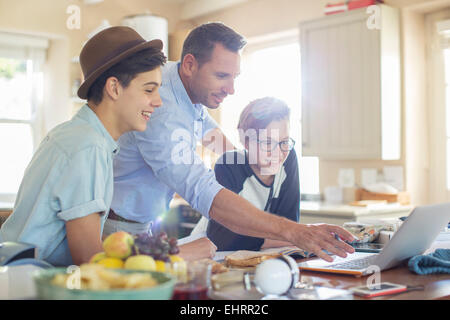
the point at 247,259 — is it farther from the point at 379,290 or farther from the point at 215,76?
the point at 215,76

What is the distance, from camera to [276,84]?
5.30 meters

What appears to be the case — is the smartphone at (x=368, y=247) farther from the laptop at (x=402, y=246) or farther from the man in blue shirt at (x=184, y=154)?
the man in blue shirt at (x=184, y=154)

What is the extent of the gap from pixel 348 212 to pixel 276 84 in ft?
6.73

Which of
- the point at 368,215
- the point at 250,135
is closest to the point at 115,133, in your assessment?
the point at 250,135

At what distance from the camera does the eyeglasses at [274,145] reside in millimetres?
2363

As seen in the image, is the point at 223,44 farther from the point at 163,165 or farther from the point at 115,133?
the point at 115,133

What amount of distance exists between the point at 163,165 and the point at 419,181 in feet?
9.38

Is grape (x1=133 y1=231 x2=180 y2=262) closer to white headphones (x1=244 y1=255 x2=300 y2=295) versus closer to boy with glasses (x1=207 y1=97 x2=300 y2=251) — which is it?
white headphones (x1=244 y1=255 x2=300 y2=295)

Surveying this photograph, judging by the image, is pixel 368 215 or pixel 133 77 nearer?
pixel 133 77

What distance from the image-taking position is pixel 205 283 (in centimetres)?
102

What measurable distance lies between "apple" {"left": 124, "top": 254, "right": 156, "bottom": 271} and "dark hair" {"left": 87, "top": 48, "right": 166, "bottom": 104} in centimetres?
69

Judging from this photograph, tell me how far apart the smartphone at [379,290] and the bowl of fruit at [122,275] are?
414 mm

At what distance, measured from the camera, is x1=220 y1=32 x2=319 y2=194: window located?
5.04m

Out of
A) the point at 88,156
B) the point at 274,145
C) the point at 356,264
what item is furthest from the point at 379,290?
the point at 274,145
